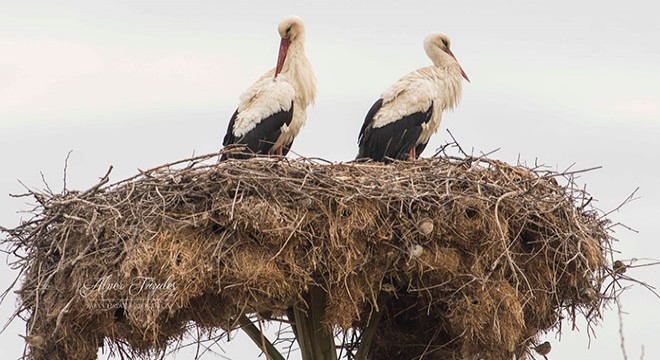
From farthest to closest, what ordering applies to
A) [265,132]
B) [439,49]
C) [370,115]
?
1. [439,49]
2. [370,115]
3. [265,132]

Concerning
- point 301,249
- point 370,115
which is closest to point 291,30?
point 370,115

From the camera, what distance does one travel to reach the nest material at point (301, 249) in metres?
8.62

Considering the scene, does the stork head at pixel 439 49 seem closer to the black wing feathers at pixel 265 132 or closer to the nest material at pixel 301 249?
the black wing feathers at pixel 265 132

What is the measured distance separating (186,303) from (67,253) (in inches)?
40.6

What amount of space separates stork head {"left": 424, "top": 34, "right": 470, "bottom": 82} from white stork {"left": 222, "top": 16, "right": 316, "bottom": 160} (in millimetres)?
1372

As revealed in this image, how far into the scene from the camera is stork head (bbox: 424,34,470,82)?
12789mm

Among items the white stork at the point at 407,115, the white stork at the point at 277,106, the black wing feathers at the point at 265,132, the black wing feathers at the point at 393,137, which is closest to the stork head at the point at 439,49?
the white stork at the point at 407,115

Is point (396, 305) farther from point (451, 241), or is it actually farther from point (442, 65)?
point (442, 65)

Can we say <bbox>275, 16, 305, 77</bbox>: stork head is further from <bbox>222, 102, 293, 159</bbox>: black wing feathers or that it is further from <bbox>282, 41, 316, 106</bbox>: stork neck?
<bbox>222, 102, 293, 159</bbox>: black wing feathers

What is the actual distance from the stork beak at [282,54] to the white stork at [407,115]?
3.01 ft

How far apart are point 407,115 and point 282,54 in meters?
1.29

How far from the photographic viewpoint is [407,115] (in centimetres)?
1196

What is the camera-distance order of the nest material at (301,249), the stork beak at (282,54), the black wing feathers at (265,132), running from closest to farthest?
the nest material at (301,249) < the black wing feathers at (265,132) < the stork beak at (282,54)

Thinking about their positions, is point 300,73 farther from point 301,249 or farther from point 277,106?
point 301,249
